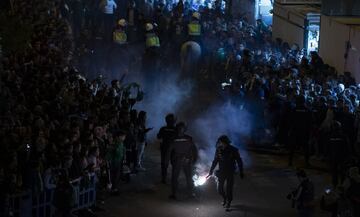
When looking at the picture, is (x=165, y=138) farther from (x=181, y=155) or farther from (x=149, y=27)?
(x=149, y=27)

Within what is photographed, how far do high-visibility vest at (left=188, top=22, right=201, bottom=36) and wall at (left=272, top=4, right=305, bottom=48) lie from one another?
3.81m

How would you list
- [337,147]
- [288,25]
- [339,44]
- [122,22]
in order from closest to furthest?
[337,147]
[339,44]
[122,22]
[288,25]

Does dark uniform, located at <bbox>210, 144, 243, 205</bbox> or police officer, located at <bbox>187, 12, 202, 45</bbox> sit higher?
Result: police officer, located at <bbox>187, 12, 202, 45</bbox>

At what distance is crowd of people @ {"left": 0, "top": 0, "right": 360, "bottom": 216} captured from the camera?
14672 mm

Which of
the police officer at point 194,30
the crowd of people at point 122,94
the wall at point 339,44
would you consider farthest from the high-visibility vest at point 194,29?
the wall at point 339,44

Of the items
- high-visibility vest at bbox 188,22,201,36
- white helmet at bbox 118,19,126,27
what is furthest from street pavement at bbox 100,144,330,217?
white helmet at bbox 118,19,126,27

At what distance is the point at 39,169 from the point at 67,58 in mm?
12510

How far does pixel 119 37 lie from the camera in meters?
28.4

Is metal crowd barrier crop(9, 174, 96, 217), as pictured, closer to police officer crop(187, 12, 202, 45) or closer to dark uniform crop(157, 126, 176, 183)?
dark uniform crop(157, 126, 176, 183)

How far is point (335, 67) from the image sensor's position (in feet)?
84.0

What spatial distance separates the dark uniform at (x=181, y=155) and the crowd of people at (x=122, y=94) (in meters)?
1.17

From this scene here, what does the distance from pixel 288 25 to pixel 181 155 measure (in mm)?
14636

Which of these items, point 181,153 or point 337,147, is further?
point 337,147

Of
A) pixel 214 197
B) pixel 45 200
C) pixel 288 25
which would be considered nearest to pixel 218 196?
pixel 214 197
